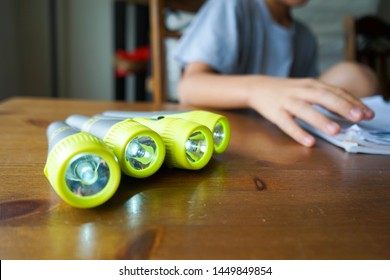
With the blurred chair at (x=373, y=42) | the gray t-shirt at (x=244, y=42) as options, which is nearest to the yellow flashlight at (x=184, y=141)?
the gray t-shirt at (x=244, y=42)

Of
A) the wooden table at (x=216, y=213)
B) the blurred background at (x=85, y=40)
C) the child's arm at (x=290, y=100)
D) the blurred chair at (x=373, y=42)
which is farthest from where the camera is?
the blurred background at (x=85, y=40)

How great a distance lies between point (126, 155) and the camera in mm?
212

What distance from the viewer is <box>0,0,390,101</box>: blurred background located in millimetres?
1843

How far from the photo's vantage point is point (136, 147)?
220mm

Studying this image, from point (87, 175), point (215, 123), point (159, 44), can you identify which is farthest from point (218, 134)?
point (159, 44)

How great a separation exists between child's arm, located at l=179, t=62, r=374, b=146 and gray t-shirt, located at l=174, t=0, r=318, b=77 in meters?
0.18

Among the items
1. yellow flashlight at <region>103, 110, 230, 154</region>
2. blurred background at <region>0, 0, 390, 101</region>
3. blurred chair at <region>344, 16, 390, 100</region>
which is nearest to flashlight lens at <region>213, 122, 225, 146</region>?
yellow flashlight at <region>103, 110, 230, 154</region>

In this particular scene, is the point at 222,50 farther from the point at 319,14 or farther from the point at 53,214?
the point at 319,14

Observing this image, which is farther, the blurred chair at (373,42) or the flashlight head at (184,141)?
the blurred chair at (373,42)

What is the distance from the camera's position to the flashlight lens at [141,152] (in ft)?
0.71

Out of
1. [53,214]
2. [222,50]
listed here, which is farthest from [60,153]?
[222,50]

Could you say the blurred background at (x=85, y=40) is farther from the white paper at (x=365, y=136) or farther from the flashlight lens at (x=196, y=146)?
the flashlight lens at (x=196, y=146)
